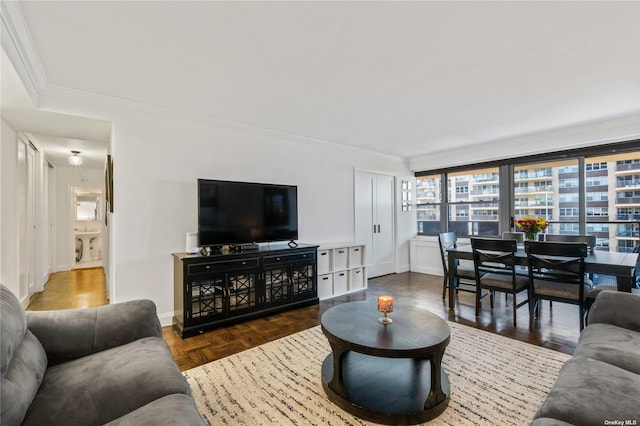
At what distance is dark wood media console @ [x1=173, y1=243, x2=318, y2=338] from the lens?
123 inches

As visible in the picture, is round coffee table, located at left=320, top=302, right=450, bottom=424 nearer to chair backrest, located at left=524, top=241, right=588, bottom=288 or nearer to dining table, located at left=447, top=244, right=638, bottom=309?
chair backrest, located at left=524, top=241, right=588, bottom=288

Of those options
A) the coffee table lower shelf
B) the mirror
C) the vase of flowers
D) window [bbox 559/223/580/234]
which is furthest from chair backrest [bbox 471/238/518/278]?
the mirror

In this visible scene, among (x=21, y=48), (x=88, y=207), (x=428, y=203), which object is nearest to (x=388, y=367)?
(x=21, y=48)

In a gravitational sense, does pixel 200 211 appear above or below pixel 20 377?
above

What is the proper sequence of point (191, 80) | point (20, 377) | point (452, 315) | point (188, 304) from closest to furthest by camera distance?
point (20, 377) → point (191, 80) → point (188, 304) → point (452, 315)

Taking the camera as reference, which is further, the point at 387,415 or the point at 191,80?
the point at 191,80

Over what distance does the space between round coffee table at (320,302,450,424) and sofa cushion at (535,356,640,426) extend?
0.61m

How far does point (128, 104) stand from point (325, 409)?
11.2 ft

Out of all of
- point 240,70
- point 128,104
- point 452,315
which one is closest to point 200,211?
point 128,104

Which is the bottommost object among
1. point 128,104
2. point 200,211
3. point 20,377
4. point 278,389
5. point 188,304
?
point 278,389

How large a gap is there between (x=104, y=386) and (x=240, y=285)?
216 centimetres

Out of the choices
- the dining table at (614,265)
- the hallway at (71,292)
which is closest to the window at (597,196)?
the dining table at (614,265)

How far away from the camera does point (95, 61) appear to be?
2.37 metres

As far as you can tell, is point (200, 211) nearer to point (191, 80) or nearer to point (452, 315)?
point (191, 80)
